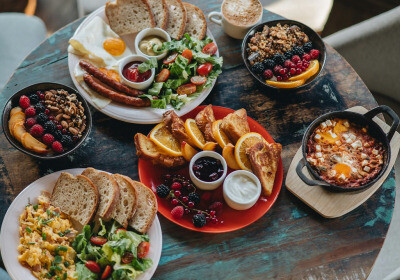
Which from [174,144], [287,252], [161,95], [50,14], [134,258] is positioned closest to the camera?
[134,258]

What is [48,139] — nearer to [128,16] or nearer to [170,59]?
[170,59]

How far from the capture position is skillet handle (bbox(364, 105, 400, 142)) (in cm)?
248

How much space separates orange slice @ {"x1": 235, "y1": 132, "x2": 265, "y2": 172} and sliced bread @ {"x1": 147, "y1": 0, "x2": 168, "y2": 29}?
1118mm

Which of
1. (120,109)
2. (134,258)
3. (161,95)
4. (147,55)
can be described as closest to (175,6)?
(147,55)

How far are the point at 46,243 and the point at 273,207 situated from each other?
1394 millimetres

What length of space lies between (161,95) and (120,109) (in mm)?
309

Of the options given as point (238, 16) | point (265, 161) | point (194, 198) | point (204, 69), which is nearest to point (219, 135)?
point (265, 161)

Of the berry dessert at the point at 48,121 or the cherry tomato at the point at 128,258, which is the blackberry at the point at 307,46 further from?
the cherry tomato at the point at 128,258

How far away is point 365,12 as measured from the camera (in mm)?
4855

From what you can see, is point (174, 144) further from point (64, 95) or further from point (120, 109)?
point (64, 95)

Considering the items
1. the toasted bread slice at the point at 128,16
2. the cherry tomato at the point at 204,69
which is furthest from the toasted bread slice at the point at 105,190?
the toasted bread slice at the point at 128,16

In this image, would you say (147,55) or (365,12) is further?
(365,12)

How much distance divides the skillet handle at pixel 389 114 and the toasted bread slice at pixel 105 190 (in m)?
1.70

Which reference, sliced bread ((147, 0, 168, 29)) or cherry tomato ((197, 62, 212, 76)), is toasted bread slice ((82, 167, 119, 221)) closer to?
cherry tomato ((197, 62, 212, 76))
